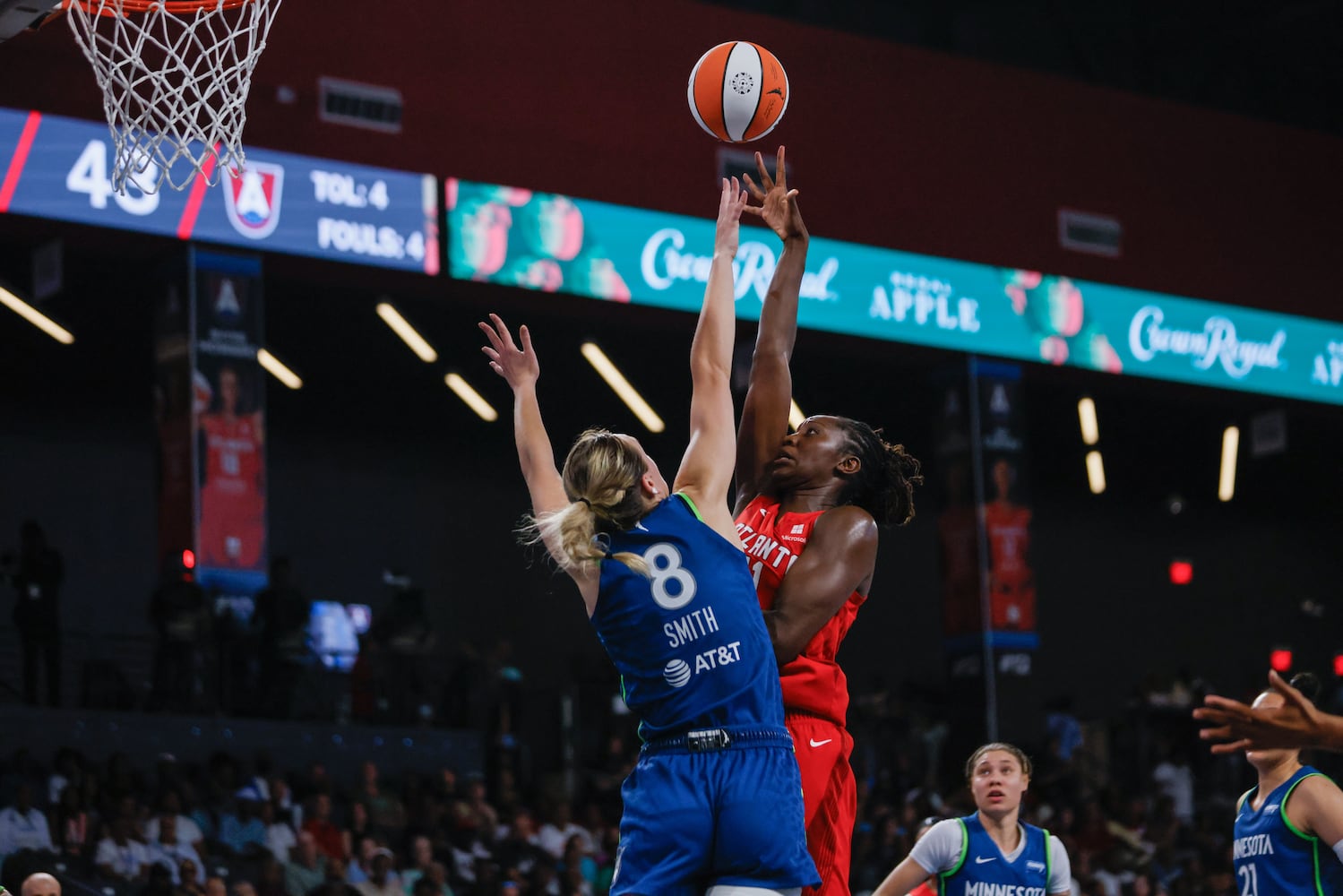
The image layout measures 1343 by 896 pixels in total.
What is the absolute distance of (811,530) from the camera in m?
5.27

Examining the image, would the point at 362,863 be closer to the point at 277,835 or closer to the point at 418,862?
the point at 418,862

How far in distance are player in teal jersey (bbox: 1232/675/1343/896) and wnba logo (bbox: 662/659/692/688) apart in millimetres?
2834

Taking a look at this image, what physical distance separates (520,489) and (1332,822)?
15741 millimetres

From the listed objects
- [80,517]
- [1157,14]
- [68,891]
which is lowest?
[68,891]

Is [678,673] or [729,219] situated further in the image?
[729,219]

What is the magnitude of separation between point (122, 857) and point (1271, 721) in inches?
336

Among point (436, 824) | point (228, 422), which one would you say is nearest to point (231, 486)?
point (228, 422)

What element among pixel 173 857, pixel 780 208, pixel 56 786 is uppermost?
pixel 780 208

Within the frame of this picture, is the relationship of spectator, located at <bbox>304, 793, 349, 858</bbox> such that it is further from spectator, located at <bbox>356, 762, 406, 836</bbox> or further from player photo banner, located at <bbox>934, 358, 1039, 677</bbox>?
player photo banner, located at <bbox>934, 358, 1039, 677</bbox>

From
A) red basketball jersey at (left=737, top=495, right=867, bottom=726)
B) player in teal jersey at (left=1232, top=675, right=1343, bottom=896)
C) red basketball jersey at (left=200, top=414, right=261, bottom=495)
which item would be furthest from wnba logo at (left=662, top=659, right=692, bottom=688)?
Result: red basketball jersey at (left=200, top=414, right=261, bottom=495)

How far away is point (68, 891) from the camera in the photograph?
408 inches

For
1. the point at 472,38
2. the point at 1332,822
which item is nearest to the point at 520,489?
the point at 472,38

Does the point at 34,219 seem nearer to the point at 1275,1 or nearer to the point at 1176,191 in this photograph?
the point at 1176,191

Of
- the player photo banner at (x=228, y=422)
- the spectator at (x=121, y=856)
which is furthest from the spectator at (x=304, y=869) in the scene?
the player photo banner at (x=228, y=422)
